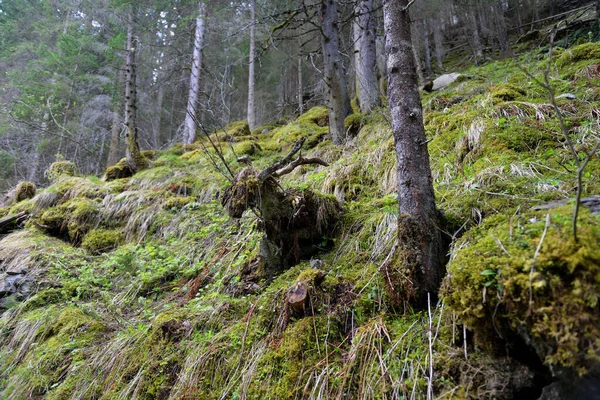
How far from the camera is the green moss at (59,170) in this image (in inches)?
275

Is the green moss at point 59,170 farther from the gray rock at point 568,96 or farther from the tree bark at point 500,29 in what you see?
the tree bark at point 500,29

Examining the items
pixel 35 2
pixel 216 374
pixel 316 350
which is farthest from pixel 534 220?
pixel 35 2

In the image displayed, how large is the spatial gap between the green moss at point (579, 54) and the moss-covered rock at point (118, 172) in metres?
7.88

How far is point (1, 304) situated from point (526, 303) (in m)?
4.80

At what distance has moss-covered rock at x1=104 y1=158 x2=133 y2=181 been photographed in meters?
7.12

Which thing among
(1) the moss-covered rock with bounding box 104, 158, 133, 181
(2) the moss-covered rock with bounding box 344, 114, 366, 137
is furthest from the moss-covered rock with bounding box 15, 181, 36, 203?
(2) the moss-covered rock with bounding box 344, 114, 366, 137

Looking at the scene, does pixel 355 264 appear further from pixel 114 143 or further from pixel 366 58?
pixel 114 143

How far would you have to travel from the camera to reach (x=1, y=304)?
11.6 ft

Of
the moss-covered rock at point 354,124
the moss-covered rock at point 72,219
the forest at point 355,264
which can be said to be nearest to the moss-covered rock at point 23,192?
the forest at point 355,264

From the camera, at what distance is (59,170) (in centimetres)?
721

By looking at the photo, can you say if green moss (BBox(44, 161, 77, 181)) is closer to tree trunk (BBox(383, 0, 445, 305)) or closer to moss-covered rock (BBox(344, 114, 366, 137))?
moss-covered rock (BBox(344, 114, 366, 137))

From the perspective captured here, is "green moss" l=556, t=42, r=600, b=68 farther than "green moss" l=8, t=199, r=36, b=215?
No

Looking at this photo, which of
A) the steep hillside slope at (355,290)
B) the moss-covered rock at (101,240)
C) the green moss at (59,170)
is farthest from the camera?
the green moss at (59,170)

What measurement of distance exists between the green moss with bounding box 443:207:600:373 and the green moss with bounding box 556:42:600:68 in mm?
3897
